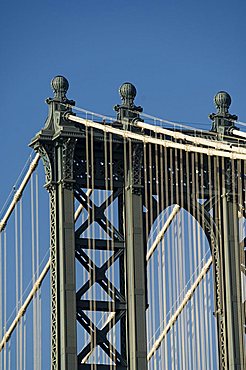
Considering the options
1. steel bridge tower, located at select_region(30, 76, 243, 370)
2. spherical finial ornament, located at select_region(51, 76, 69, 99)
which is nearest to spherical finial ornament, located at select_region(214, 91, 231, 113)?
steel bridge tower, located at select_region(30, 76, 243, 370)

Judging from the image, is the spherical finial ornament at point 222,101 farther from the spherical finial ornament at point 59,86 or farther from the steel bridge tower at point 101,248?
the spherical finial ornament at point 59,86

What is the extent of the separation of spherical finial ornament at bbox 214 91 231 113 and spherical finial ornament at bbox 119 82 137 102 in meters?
2.94

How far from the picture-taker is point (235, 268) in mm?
64500

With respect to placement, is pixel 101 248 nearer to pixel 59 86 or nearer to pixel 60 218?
pixel 60 218

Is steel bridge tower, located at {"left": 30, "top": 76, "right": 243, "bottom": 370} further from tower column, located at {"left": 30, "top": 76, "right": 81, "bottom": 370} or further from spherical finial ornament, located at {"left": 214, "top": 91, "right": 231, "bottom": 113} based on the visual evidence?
spherical finial ornament, located at {"left": 214, "top": 91, "right": 231, "bottom": 113}

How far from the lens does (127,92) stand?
64.0 m

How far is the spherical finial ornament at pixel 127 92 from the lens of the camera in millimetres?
63969

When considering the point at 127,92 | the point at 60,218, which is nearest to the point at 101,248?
the point at 60,218

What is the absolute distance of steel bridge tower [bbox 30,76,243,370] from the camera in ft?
203

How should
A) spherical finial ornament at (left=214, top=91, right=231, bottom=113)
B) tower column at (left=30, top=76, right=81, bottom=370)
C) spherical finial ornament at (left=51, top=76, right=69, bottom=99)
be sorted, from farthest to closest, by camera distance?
spherical finial ornament at (left=214, top=91, right=231, bottom=113) → spherical finial ornament at (left=51, top=76, right=69, bottom=99) → tower column at (left=30, top=76, right=81, bottom=370)

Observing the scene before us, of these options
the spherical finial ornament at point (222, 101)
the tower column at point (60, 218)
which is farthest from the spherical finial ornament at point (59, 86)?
the spherical finial ornament at point (222, 101)

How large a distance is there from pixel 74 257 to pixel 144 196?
322 centimetres

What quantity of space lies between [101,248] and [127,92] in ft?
15.0

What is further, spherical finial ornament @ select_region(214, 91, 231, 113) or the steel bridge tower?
spherical finial ornament @ select_region(214, 91, 231, 113)
